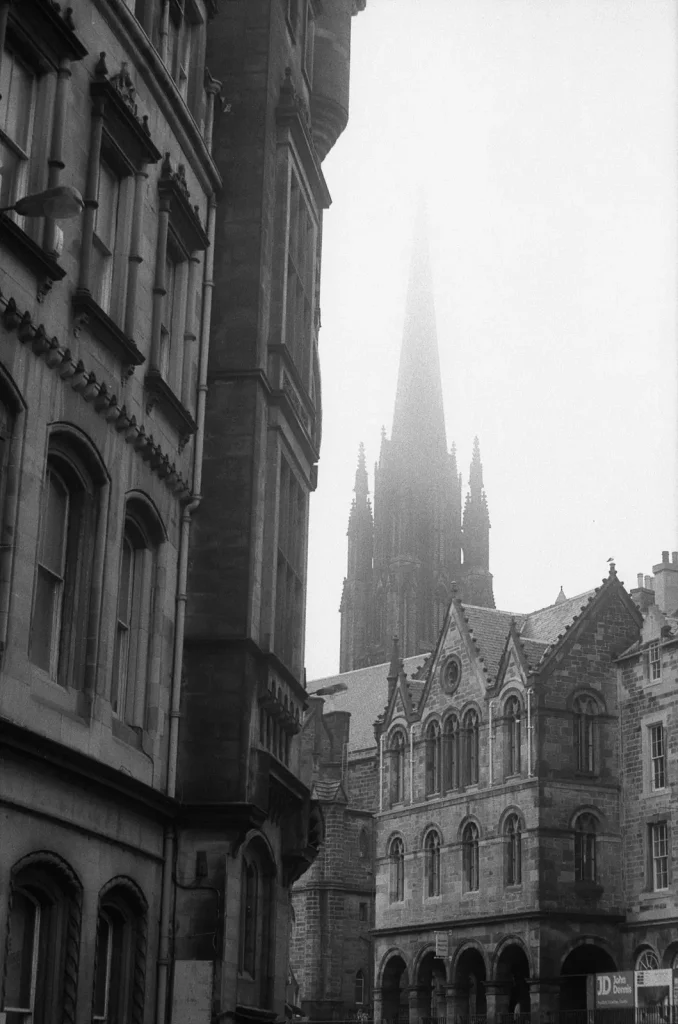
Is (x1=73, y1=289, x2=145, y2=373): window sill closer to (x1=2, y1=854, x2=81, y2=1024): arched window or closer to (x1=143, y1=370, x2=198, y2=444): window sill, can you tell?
(x1=143, y1=370, x2=198, y2=444): window sill

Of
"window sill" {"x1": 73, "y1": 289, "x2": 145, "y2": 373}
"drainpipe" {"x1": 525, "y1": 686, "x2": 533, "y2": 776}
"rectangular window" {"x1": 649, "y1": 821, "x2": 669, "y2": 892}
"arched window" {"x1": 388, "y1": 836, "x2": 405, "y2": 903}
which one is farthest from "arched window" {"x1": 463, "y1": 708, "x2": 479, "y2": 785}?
"window sill" {"x1": 73, "y1": 289, "x2": 145, "y2": 373}

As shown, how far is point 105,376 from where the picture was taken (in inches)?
702

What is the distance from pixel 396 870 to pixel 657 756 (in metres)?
14.7

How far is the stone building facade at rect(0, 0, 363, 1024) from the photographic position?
50.7 feet

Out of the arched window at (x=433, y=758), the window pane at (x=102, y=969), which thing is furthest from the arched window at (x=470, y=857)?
the window pane at (x=102, y=969)

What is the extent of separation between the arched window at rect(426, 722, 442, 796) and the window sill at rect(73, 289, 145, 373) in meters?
47.0

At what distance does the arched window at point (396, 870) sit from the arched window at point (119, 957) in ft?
155

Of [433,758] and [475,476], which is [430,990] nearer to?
[433,758]

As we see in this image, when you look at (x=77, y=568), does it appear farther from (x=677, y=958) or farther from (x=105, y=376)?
(x=677, y=958)

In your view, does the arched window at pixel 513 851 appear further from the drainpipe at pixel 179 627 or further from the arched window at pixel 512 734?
the drainpipe at pixel 179 627

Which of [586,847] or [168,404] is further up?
[168,404]

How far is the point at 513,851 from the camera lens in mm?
57938

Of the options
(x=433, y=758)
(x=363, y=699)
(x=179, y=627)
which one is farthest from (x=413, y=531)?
(x=179, y=627)

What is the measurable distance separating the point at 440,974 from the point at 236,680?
45582 mm
